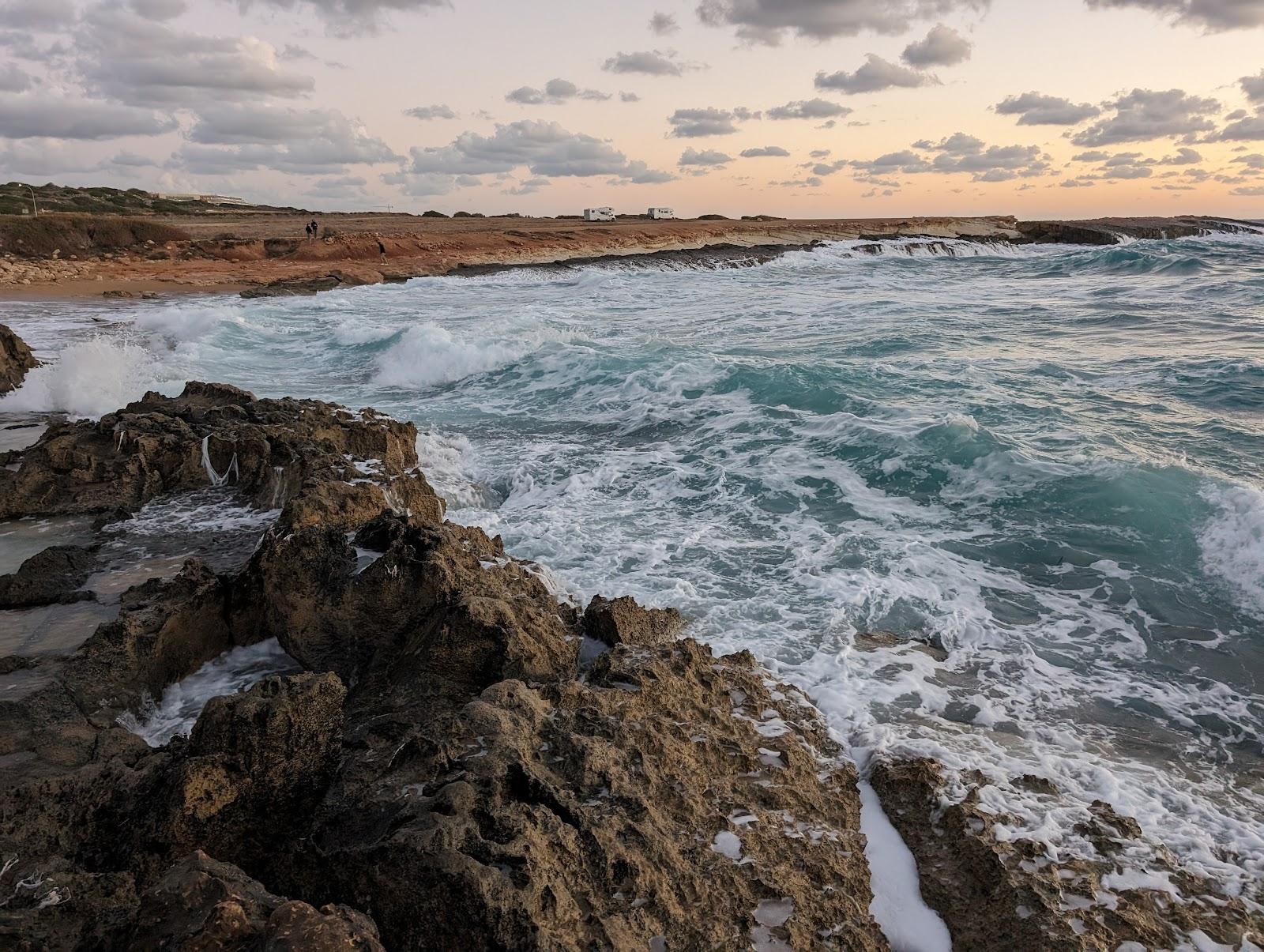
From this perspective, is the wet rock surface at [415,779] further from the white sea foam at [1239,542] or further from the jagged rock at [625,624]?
the white sea foam at [1239,542]

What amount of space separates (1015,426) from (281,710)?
8.41m

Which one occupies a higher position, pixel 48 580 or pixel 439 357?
pixel 439 357

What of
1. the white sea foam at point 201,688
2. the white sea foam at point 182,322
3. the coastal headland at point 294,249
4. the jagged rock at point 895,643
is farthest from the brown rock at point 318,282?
the jagged rock at point 895,643

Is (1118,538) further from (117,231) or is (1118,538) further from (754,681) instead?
(117,231)

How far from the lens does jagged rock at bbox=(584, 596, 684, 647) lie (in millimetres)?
4113

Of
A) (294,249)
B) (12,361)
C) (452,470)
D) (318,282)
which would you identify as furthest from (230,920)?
(294,249)

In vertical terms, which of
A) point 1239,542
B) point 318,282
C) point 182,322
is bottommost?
point 1239,542

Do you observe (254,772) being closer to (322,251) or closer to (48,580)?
(48,580)

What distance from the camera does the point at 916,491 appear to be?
7684 millimetres

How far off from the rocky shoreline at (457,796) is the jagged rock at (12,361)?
6.57 m

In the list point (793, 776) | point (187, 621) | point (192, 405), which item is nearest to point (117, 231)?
point (192, 405)

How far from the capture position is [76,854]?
8.46ft

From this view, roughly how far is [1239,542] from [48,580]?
7980mm

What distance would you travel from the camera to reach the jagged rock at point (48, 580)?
4.35m
